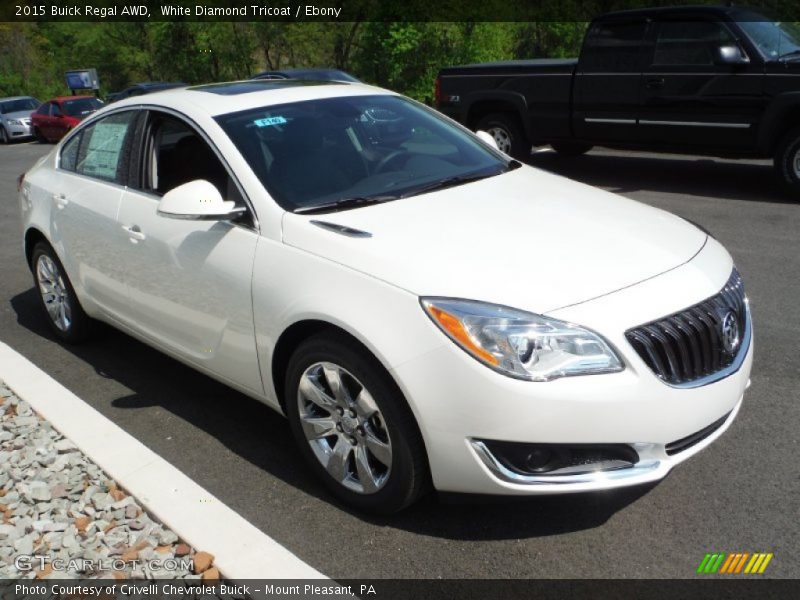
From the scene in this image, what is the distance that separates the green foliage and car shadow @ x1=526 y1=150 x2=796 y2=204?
10.6 meters

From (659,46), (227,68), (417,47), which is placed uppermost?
(659,46)

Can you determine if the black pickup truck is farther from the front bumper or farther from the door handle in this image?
the door handle

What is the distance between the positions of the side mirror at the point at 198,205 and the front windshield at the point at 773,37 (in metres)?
7.12

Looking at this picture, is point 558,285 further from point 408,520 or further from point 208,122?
point 208,122

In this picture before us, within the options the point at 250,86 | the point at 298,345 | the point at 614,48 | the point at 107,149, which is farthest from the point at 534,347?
the point at 614,48

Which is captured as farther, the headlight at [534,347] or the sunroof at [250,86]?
the sunroof at [250,86]

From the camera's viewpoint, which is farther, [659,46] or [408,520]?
[659,46]

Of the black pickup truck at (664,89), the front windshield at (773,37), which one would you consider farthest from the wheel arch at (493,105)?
the front windshield at (773,37)

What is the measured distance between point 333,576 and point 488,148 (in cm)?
267

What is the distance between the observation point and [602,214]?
3.69 m

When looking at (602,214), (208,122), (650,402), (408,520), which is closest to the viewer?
(650,402)

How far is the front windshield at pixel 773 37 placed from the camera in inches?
341

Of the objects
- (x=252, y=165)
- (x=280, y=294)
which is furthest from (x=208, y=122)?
(x=280, y=294)

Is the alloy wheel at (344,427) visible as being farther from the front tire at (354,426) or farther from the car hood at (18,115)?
the car hood at (18,115)
